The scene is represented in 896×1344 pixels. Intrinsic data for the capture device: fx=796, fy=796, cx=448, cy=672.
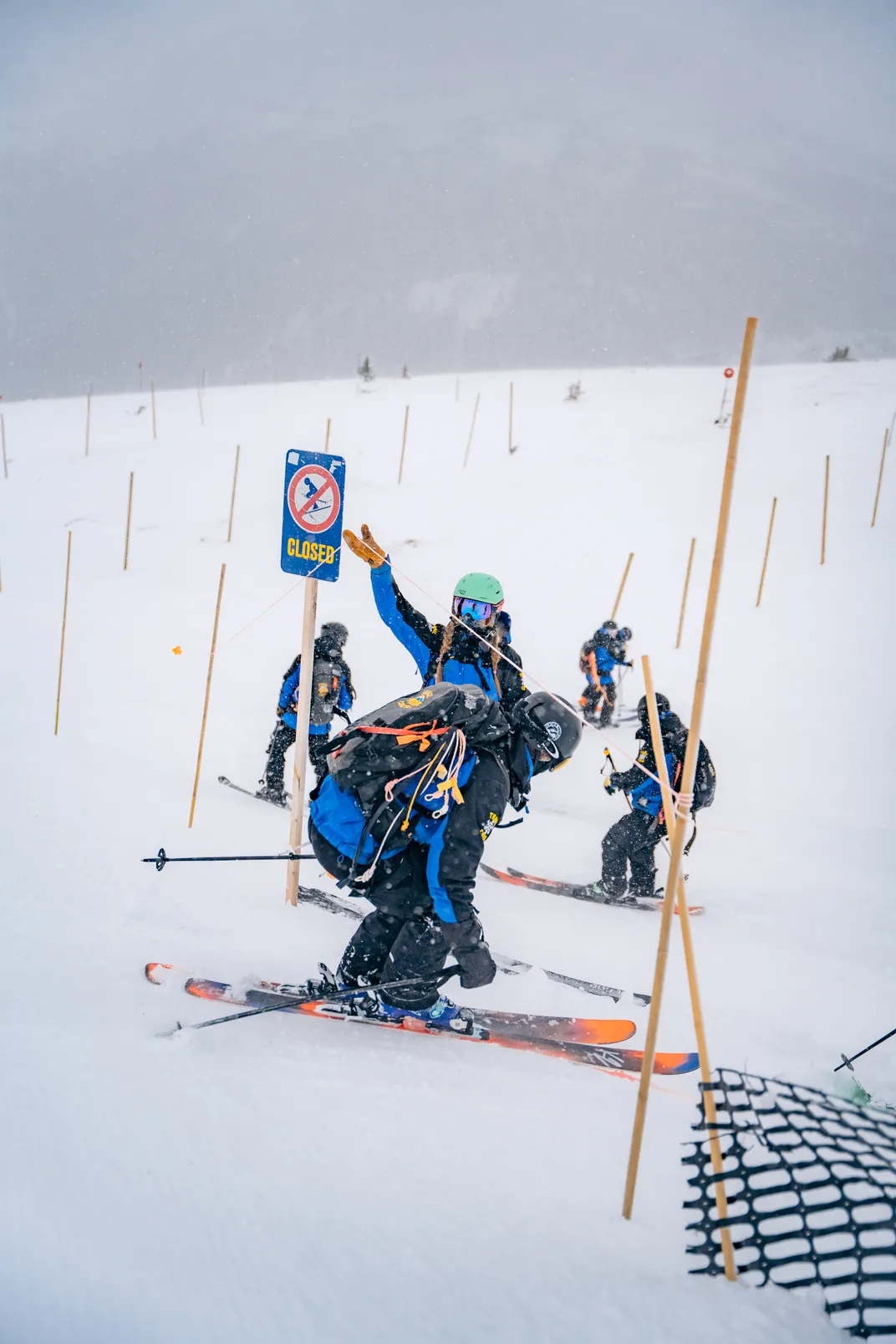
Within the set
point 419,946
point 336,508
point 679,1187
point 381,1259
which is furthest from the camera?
point 336,508

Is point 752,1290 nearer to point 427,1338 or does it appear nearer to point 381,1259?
point 427,1338

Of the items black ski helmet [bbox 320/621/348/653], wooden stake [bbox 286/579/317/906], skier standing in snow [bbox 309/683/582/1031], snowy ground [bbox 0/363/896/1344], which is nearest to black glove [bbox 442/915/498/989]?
skier standing in snow [bbox 309/683/582/1031]

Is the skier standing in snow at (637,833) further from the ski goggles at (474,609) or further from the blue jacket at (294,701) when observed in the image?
the blue jacket at (294,701)

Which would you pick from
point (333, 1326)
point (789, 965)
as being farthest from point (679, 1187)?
point (789, 965)

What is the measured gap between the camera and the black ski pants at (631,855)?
5562mm

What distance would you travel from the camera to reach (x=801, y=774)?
827 cm

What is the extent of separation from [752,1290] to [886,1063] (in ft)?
6.24

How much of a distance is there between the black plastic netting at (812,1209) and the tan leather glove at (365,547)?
121 inches

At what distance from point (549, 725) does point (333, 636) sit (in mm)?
3377

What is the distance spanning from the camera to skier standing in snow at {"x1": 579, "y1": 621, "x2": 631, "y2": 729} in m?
9.27

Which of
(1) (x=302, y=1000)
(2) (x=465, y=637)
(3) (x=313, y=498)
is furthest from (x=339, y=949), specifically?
(3) (x=313, y=498)

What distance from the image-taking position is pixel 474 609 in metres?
4.98

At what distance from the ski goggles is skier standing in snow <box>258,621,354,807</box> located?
149 centimetres

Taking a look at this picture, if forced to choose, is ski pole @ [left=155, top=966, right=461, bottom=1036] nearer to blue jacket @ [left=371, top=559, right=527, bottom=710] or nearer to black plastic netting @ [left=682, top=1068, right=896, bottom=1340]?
black plastic netting @ [left=682, top=1068, right=896, bottom=1340]
